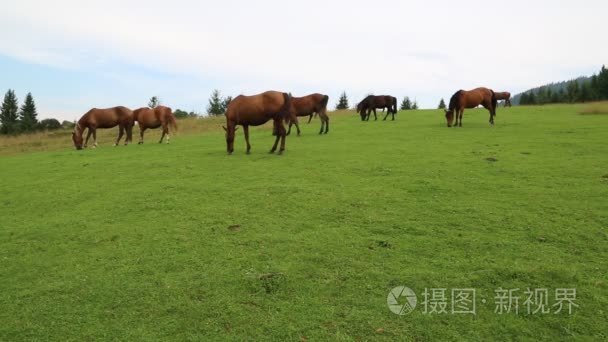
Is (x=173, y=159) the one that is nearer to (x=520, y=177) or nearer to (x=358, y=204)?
(x=358, y=204)

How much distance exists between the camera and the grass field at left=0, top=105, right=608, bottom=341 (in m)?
3.80

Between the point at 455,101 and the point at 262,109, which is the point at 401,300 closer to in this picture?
the point at 262,109

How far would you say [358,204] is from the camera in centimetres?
676

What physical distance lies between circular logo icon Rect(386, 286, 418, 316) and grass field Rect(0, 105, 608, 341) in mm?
71

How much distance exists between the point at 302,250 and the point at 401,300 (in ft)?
4.75

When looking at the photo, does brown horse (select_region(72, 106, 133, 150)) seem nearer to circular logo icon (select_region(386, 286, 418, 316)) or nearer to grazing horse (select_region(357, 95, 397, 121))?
grazing horse (select_region(357, 95, 397, 121))

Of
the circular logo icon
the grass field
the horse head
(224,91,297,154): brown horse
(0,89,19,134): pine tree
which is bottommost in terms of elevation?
the circular logo icon

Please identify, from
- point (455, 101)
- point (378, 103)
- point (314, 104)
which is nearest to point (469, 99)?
point (455, 101)

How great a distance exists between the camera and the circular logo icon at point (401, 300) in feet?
12.9

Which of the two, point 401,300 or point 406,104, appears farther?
point 406,104

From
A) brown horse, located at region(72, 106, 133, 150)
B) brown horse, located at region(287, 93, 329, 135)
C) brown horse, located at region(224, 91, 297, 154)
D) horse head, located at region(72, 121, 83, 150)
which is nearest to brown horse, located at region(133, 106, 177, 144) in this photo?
brown horse, located at region(72, 106, 133, 150)

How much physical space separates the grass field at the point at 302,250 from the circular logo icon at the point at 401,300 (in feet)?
0.23

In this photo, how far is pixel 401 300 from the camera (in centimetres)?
408

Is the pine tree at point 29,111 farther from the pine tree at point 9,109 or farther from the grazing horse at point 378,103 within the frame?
the grazing horse at point 378,103
